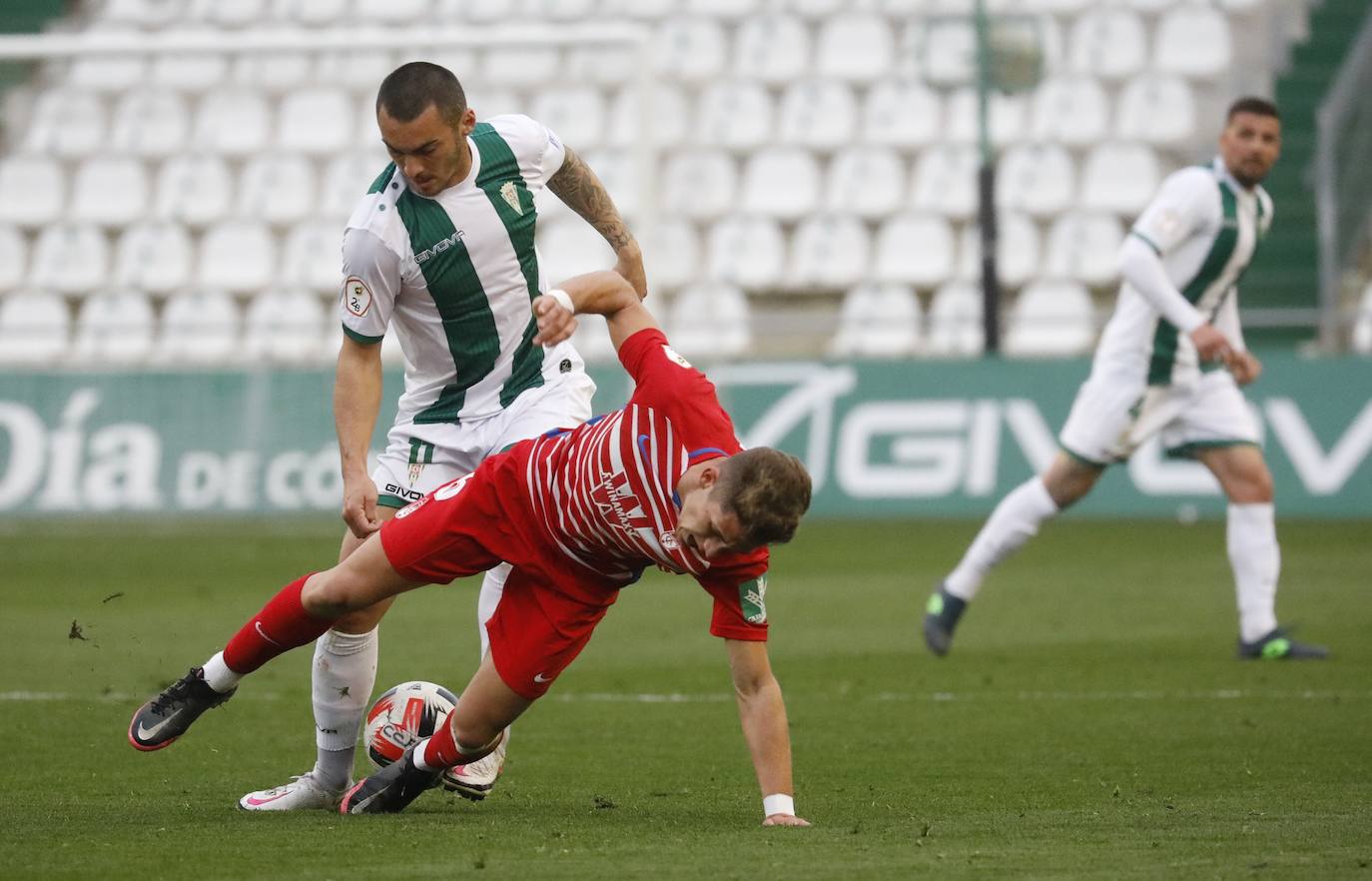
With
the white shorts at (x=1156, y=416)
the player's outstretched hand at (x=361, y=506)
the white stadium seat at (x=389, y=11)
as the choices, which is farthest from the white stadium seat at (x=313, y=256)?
the player's outstretched hand at (x=361, y=506)

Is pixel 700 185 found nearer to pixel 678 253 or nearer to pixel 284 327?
pixel 678 253

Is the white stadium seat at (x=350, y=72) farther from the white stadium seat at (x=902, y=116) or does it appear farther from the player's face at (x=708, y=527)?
the player's face at (x=708, y=527)

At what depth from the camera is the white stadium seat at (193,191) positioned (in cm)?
1806

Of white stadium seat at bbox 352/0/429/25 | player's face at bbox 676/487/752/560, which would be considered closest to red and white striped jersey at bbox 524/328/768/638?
player's face at bbox 676/487/752/560

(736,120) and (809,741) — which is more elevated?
(736,120)

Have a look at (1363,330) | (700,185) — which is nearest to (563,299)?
(1363,330)

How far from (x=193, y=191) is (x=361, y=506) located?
44.5 ft

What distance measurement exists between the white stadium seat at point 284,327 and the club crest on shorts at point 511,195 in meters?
11.8

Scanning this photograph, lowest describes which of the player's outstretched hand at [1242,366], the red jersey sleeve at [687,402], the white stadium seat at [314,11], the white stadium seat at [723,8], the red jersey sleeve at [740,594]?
the player's outstretched hand at [1242,366]

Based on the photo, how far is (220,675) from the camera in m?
5.21

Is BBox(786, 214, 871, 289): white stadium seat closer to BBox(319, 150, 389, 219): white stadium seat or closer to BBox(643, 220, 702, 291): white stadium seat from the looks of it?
BBox(643, 220, 702, 291): white stadium seat

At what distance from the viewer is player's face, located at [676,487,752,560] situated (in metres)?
4.41

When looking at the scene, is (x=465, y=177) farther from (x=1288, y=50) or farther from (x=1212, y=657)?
(x=1288, y=50)

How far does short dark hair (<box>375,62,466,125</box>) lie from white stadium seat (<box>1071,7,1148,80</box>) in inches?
627
